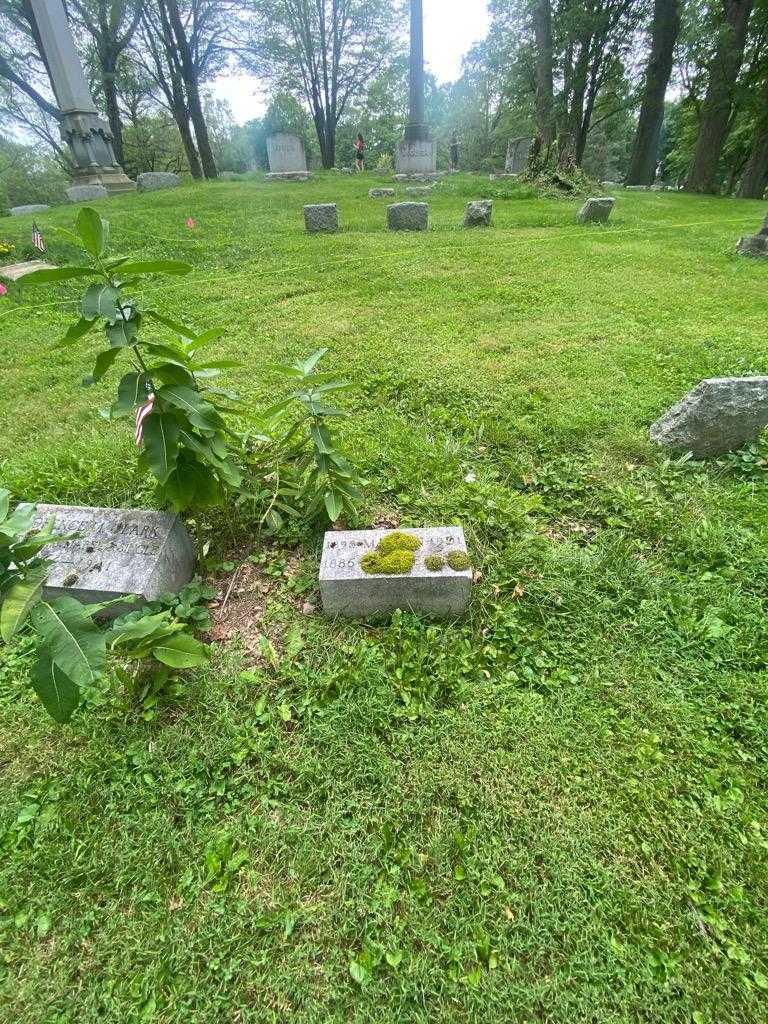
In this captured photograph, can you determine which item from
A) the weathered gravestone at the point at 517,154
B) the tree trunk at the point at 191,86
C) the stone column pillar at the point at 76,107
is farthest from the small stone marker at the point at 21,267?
the weathered gravestone at the point at 517,154

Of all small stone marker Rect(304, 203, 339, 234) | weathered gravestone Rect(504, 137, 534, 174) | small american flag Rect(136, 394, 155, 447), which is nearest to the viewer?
small american flag Rect(136, 394, 155, 447)

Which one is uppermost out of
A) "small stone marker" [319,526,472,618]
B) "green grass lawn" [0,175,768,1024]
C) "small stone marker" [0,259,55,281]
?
"small stone marker" [0,259,55,281]

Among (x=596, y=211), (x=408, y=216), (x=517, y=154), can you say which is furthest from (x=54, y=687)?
(x=517, y=154)

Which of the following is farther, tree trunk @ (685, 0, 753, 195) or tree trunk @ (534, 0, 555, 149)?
tree trunk @ (685, 0, 753, 195)

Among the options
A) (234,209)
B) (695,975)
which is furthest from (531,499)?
(234,209)

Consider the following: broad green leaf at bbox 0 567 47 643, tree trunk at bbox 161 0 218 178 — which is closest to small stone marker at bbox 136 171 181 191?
tree trunk at bbox 161 0 218 178

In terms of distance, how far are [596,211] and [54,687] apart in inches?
456

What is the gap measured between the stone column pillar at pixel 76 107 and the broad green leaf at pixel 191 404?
660 inches

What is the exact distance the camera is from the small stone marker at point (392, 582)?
2.23 meters

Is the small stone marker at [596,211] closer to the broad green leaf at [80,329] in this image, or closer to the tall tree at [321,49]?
the broad green leaf at [80,329]

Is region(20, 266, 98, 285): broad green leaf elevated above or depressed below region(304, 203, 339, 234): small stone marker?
above

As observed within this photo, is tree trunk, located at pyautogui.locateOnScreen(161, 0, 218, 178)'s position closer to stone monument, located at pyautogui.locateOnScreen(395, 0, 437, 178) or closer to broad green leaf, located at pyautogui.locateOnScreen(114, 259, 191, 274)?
stone monument, located at pyautogui.locateOnScreen(395, 0, 437, 178)

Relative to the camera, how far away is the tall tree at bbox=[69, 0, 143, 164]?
1906cm

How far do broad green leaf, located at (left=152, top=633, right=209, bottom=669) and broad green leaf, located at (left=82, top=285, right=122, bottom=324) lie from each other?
1184 millimetres
